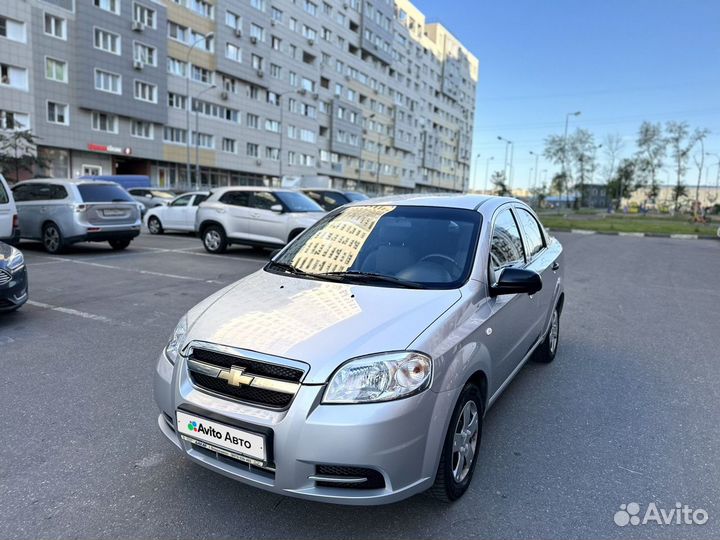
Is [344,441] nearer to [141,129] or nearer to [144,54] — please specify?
[141,129]

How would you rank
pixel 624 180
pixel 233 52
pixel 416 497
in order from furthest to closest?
pixel 624 180 < pixel 233 52 < pixel 416 497

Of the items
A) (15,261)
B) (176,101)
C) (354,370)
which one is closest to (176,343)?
(354,370)

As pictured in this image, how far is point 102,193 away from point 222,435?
34.9 ft

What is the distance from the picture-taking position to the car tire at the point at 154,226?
17102 millimetres

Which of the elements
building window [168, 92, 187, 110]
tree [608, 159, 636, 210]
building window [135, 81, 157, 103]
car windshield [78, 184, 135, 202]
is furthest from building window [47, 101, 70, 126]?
tree [608, 159, 636, 210]

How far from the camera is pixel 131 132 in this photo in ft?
124

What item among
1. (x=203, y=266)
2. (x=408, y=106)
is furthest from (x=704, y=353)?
(x=408, y=106)

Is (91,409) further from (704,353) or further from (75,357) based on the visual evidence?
(704,353)

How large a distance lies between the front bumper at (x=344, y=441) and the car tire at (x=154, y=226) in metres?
16.2

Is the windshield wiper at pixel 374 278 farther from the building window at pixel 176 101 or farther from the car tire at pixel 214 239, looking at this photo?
the building window at pixel 176 101

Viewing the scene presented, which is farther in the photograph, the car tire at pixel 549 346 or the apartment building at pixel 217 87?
the apartment building at pixel 217 87

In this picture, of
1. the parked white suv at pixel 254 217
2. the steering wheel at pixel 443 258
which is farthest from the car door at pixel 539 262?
the parked white suv at pixel 254 217

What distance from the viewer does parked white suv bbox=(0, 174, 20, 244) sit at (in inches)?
345

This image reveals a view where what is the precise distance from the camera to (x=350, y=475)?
7.14 feet
